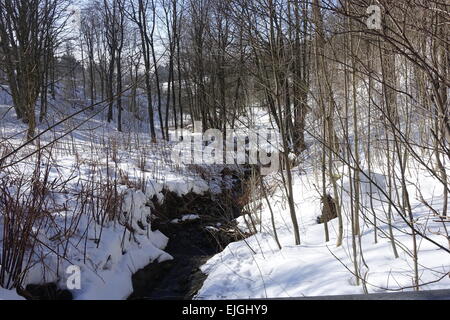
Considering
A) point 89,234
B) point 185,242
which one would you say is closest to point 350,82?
point 89,234

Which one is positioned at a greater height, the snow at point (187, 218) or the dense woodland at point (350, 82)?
the dense woodland at point (350, 82)

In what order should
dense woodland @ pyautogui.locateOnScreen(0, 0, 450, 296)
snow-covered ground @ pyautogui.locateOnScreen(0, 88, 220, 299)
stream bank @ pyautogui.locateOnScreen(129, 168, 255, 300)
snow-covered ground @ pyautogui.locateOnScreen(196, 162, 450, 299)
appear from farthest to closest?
1. stream bank @ pyautogui.locateOnScreen(129, 168, 255, 300)
2. snow-covered ground @ pyautogui.locateOnScreen(0, 88, 220, 299)
3. snow-covered ground @ pyautogui.locateOnScreen(196, 162, 450, 299)
4. dense woodland @ pyautogui.locateOnScreen(0, 0, 450, 296)

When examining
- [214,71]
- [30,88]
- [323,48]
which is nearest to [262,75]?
[323,48]

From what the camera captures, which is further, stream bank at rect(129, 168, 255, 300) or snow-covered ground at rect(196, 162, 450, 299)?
stream bank at rect(129, 168, 255, 300)

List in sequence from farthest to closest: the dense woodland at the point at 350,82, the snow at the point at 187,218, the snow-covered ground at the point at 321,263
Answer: the snow at the point at 187,218 → the snow-covered ground at the point at 321,263 → the dense woodland at the point at 350,82

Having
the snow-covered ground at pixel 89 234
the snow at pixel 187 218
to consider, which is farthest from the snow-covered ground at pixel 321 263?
the snow at pixel 187 218

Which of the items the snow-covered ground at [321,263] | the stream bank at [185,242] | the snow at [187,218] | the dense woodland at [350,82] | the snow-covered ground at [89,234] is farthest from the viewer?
the snow at [187,218]

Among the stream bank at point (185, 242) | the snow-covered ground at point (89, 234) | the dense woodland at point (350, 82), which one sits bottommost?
the stream bank at point (185, 242)

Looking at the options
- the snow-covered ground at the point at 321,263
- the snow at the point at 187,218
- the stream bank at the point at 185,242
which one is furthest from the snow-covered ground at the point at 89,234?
the snow-covered ground at the point at 321,263

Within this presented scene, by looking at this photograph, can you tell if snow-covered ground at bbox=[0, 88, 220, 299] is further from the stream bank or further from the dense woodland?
the dense woodland

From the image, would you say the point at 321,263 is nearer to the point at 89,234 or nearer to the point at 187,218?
the point at 89,234

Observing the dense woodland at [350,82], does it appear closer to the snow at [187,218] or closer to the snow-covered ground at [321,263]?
the snow-covered ground at [321,263]

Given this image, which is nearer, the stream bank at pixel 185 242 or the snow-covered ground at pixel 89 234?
the snow-covered ground at pixel 89 234

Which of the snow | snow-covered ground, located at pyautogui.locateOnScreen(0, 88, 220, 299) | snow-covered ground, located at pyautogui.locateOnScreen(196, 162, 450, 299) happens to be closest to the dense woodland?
snow-covered ground, located at pyautogui.locateOnScreen(196, 162, 450, 299)
